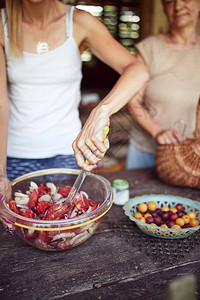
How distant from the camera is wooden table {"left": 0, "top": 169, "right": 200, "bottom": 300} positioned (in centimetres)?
78

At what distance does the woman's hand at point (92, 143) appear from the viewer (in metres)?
0.89

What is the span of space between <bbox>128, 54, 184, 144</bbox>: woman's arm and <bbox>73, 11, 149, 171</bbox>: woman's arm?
242 mm

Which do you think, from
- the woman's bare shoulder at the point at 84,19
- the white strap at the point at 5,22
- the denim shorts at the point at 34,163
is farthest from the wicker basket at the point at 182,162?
the white strap at the point at 5,22

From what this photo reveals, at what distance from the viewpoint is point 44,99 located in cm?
132

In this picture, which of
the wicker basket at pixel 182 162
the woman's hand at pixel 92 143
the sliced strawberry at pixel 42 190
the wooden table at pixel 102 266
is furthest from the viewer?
the wicker basket at pixel 182 162

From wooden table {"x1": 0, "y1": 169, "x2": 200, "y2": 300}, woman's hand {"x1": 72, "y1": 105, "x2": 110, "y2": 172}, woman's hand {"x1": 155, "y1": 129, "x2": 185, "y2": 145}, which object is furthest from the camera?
woman's hand {"x1": 155, "y1": 129, "x2": 185, "y2": 145}

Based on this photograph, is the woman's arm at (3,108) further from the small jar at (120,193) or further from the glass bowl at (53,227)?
the small jar at (120,193)

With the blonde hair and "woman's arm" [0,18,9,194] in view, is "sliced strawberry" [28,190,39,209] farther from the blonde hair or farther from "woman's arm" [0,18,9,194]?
the blonde hair

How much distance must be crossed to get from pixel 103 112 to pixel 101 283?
19.7 inches

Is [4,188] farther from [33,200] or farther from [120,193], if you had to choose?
[120,193]

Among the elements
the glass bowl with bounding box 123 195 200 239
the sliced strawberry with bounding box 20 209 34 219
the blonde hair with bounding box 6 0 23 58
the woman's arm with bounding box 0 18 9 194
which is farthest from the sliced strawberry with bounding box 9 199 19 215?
the blonde hair with bounding box 6 0 23 58

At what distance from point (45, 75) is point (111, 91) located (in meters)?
0.36

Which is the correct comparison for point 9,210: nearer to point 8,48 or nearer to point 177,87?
point 8,48

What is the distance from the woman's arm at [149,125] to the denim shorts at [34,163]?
0.38 meters
